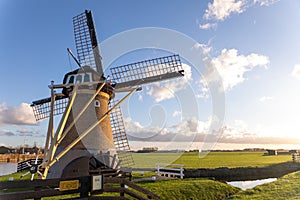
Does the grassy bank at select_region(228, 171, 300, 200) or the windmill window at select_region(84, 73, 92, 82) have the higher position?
the windmill window at select_region(84, 73, 92, 82)

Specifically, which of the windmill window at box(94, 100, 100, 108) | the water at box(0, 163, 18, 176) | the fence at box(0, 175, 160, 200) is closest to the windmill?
the windmill window at box(94, 100, 100, 108)

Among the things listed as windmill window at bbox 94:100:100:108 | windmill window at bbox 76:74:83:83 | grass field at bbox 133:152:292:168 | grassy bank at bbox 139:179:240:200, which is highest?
windmill window at bbox 76:74:83:83

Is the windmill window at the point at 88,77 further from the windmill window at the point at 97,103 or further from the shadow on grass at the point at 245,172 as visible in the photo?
the shadow on grass at the point at 245,172

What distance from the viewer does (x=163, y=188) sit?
11.4 metres

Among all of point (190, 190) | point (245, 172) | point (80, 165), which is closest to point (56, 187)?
point (80, 165)

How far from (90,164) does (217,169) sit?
48.2 feet

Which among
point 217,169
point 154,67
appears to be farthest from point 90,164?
point 217,169

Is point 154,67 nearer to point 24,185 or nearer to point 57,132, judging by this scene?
point 57,132

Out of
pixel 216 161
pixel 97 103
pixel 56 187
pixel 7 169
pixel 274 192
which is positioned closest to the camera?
pixel 56 187

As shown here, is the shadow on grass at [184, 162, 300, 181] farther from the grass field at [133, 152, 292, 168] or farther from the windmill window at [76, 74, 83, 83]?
the windmill window at [76, 74, 83, 83]

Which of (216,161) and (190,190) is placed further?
(216,161)

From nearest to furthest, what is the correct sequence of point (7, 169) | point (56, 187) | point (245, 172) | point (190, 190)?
point (56, 187), point (190, 190), point (245, 172), point (7, 169)

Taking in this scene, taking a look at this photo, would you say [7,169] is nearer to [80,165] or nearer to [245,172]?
[80,165]

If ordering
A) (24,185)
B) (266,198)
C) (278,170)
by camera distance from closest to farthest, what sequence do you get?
(24,185)
(266,198)
(278,170)
